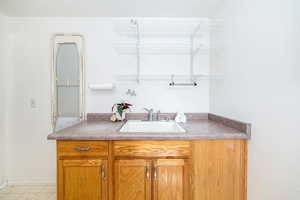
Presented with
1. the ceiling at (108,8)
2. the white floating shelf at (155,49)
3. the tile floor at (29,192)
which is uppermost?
the ceiling at (108,8)

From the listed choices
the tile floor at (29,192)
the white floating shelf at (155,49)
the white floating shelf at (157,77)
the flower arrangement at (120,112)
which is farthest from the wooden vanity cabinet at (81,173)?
the white floating shelf at (155,49)

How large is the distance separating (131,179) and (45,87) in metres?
1.64

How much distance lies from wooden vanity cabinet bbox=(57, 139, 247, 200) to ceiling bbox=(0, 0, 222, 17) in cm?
147

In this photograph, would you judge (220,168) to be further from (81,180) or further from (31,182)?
(31,182)

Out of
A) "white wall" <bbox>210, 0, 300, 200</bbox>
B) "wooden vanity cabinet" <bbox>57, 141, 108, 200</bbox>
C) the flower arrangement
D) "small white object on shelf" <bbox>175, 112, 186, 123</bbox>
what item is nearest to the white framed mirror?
the flower arrangement

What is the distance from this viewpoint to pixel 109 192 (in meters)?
1.26

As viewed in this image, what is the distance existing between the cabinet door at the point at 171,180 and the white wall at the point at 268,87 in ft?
1.72

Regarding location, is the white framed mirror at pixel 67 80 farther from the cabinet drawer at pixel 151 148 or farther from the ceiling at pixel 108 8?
the cabinet drawer at pixel 151 148

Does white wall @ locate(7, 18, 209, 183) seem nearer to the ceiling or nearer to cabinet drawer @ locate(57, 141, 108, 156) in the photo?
the ceiling

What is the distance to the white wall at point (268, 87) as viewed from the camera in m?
0.89

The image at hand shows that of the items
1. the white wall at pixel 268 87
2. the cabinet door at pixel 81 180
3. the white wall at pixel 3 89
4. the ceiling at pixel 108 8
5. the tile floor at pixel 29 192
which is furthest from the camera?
the white wall at pixel 3 89

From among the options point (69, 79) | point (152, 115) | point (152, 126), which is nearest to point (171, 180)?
point (152, 126)

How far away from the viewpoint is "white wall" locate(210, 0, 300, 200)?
34.9 inches

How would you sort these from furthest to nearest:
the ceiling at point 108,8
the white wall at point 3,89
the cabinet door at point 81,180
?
the white wall at point 3,89, the ceiling at point 108,8, the cabinet door at point 81,180
